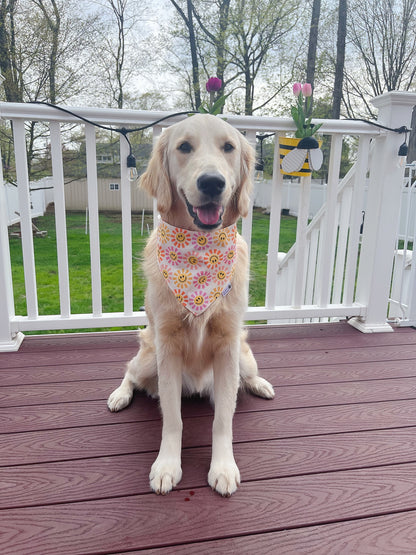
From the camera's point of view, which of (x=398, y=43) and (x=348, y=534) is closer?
(x=348, y=534)

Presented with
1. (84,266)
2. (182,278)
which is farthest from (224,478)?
(84,266)

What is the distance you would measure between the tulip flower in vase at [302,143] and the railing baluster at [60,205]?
3.78 ft

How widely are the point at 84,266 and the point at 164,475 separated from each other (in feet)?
17.9

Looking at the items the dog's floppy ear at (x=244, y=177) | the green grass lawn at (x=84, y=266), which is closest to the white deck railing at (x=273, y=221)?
the green grass lawn at (x=84, y=266)

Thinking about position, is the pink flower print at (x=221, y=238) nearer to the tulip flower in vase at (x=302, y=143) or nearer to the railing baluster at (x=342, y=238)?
the tulip flower in vase at (x=302, y=143)

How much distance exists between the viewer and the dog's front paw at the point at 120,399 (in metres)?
1.50

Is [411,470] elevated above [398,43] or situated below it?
below

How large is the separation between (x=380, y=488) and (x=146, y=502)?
672 millimetres

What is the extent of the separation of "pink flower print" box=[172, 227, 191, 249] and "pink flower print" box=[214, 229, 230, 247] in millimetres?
96

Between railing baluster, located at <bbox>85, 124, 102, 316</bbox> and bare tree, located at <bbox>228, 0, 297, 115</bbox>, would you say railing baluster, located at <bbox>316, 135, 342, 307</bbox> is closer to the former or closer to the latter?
railing baluster, located at <bbox>85, 124, 102, 316</bbox>

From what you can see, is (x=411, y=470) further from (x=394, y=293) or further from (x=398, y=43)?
(x=398, y=43)

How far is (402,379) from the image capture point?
5.87 feet

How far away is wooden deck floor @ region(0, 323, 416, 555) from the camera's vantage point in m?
0.97

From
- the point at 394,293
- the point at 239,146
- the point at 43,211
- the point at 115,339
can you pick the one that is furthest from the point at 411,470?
the point at 43,211
